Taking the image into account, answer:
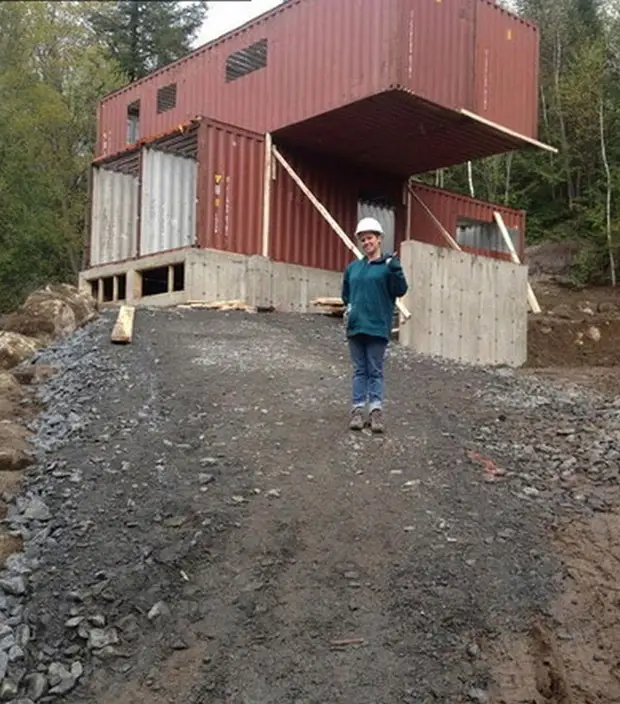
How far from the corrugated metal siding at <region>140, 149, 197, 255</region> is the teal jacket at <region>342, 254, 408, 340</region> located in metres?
9.41

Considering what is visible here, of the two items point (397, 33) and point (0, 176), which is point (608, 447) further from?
point (0, 176)

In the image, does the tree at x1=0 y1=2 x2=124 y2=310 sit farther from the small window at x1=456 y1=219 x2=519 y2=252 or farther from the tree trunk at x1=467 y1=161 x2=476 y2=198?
the tree trunk at x1=467 y1=161 x2=476 y2=198

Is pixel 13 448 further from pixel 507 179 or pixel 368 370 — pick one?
pixel 507 179

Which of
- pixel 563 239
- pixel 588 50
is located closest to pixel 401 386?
pixel 563 239

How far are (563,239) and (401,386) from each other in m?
23.9

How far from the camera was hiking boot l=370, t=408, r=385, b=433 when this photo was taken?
23.1ft

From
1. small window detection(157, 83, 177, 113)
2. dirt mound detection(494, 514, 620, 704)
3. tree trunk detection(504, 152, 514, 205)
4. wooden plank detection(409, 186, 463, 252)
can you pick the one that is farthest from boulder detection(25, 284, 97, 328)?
tree trunk detection(504, 152, 514, 205)

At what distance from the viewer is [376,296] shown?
→ 7191mm

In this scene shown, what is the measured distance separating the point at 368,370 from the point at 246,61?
12018mm

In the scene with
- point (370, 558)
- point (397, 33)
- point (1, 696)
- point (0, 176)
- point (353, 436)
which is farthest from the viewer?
point (0, 176)

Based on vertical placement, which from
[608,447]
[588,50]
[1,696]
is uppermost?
[588,50]

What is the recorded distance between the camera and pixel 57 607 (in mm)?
4762

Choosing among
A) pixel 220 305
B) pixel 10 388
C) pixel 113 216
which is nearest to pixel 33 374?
pixel 10 388

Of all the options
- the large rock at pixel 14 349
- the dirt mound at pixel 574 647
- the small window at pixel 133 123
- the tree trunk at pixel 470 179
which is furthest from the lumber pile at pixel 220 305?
the tree trunk at pixel 470 179
